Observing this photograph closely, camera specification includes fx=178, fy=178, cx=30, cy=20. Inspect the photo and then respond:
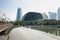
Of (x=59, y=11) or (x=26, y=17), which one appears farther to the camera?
(x=59, y=11)

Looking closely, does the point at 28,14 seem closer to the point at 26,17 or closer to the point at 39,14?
the point at 26,17

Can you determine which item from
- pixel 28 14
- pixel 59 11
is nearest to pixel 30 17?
pixel 28 14

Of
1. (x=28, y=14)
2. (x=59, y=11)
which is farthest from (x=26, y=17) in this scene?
(x=59, y=11)

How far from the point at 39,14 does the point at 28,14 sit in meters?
15.0

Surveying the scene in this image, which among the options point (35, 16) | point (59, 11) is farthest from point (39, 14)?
point (59, 11)

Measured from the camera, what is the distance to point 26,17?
177375 millimetres

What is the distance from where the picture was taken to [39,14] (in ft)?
616

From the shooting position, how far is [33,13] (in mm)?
182875

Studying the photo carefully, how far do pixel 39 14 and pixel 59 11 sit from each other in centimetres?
2159

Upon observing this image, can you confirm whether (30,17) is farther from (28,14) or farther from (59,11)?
(59,11)

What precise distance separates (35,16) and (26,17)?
11.1 meters

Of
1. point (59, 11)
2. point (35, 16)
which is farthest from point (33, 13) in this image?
point (59, 11)

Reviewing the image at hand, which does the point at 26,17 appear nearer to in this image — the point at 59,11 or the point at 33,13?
the point at 33,13

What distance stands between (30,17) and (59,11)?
108ft
